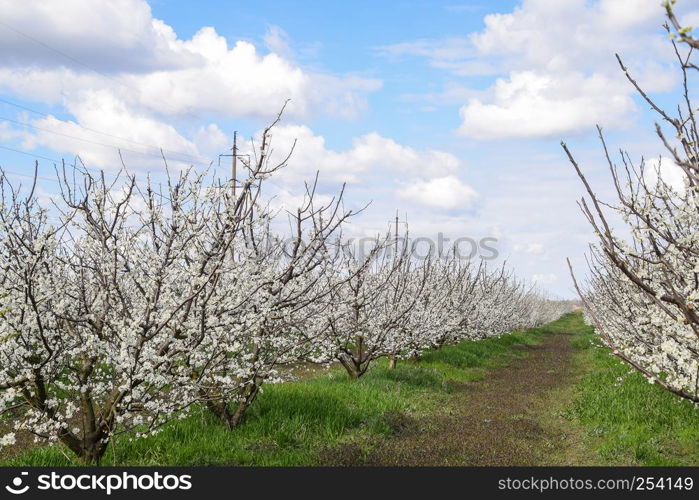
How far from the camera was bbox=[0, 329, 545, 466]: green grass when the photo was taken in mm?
8242

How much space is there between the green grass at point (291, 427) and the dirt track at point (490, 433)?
50 cm

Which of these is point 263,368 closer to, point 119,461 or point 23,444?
point 119,461

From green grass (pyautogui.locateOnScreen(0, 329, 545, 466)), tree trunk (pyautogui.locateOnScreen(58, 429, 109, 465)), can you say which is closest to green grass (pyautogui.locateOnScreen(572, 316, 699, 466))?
green grass (pyautogui.locateOnScreen(0, 329, 545, 466))

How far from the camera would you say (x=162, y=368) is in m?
6.61

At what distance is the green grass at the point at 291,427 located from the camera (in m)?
8.24

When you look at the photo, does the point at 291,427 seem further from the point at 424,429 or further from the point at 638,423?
the point at 638,423

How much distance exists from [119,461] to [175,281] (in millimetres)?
2643

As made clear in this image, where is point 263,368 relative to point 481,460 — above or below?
above

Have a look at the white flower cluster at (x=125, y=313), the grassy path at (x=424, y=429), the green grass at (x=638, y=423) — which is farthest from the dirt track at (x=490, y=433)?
the white flower cluster at (x=125, y=313)

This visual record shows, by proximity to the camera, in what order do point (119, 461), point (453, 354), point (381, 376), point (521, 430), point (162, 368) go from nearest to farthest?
1. point (162, 368)
2. point (119, 461)
3. point (521, 430)
4. point (381, 376)
5. point (453, 354)

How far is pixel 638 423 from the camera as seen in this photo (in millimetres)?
10727

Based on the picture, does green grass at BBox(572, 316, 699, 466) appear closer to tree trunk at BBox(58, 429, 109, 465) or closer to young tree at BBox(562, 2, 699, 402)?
young tree at BBox(562, 2, 699, 402)
